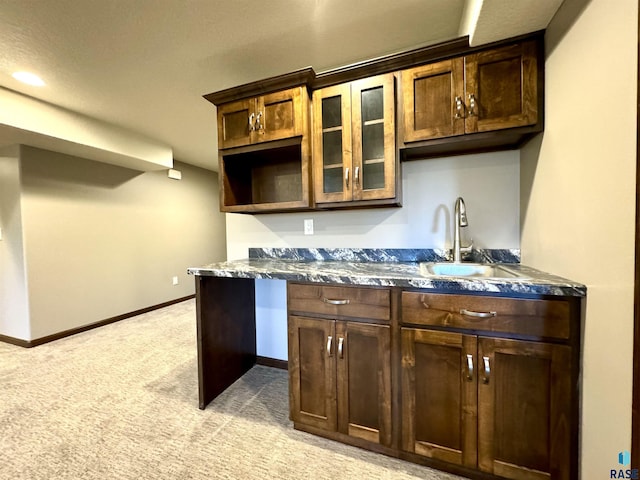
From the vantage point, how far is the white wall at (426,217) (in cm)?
175

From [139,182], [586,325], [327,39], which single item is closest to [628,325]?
[586,325]

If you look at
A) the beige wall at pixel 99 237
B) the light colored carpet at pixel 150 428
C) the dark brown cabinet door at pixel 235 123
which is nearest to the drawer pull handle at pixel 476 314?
the light colored carpet at pixel 150 428

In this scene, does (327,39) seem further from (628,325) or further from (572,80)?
(628,325)

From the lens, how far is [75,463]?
55.8 inches

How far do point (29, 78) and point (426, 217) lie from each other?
10.2 feet

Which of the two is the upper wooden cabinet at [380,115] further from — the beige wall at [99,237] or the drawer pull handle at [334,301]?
the beige wall at [99,237]

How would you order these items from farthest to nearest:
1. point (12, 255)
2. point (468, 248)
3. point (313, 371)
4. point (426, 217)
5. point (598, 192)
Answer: point (12, 255), point (426, 217), point (468, 248), point (313, 371), point (598, 192)

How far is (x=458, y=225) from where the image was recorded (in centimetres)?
173

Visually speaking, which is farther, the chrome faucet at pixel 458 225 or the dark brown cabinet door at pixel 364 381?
the chrome faucet at pixel 458 225

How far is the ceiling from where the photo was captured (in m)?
1.47

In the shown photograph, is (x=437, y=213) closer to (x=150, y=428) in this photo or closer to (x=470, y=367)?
(x=470, y=367)

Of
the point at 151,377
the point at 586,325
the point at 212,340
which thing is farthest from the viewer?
the point at 151,377

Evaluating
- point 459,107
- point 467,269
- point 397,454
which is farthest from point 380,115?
point 397,454

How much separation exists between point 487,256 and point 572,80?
98cm
